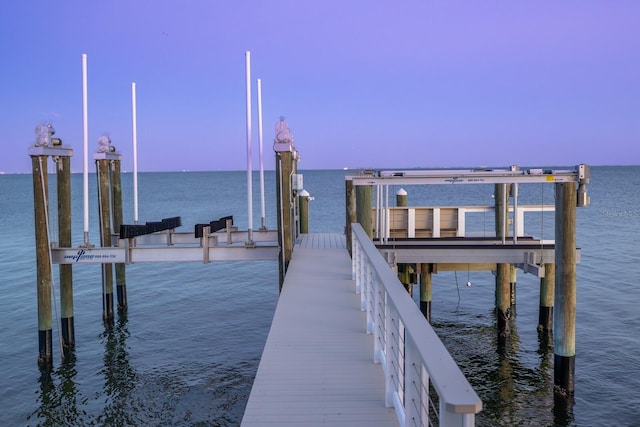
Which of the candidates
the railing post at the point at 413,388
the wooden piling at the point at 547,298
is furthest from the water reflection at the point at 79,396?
the wooden piling at the point at 547,298

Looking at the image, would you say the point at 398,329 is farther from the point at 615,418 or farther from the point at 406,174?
the point at 615,418

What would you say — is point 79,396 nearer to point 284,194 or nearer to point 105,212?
point 105,212

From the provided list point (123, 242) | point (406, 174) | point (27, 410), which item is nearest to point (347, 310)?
point (406, 174)

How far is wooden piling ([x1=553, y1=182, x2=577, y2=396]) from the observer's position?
10.4 m

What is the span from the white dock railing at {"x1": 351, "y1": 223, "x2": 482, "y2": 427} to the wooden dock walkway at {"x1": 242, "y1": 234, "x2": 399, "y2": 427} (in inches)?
12.2

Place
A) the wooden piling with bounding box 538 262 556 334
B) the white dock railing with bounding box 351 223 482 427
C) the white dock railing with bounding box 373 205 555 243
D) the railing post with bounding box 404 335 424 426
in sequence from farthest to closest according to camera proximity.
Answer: the white dock railing with bounding box 373 205 555 243 → the wooden piling with bounding box 538 262 556 334 → the railing post with bounding box 404 335 424 426 → the white dock railing with bounding box 351 223 482 427

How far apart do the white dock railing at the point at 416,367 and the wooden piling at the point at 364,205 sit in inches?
209

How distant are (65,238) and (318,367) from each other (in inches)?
385

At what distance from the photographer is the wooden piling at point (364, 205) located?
12133mm

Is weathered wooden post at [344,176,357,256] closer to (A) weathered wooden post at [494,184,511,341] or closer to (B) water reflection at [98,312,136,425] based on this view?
(A) weathered wooden post at [494,184,511,341]

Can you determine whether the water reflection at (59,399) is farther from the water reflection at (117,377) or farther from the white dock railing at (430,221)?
the white dock railing at (430,221)

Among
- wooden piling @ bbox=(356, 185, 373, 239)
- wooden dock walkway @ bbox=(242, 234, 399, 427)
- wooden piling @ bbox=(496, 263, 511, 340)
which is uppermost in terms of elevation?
wooden piling @ bbox=(356, 185, 373, 239)

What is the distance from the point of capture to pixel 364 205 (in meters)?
12.2

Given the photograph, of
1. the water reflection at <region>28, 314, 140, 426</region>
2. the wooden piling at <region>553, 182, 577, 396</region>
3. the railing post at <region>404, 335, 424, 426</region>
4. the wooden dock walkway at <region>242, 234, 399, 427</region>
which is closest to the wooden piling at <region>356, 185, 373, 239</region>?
the wooden dock walkway at <region>242, 234, 399, 427</region>
